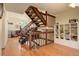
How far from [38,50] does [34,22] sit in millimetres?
492

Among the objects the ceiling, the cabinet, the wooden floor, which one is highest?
the ceiling

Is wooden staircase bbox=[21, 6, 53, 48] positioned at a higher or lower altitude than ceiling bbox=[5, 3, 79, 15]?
lower

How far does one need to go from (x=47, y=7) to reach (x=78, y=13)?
525 mm

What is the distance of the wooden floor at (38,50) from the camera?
171 centimetres

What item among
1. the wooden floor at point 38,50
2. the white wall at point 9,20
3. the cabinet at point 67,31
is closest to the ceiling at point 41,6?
the white wall at point 9,20

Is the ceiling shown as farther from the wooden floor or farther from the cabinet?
the wooden floor

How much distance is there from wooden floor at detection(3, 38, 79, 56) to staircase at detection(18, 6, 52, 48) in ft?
0.41

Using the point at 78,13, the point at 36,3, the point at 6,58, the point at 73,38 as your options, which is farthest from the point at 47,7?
the point at 6,58

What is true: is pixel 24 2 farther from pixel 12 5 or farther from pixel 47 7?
pixel 47 7

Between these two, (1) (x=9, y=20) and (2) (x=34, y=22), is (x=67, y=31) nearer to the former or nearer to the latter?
(2) (x=34, y=22)

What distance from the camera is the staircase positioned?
1791mm

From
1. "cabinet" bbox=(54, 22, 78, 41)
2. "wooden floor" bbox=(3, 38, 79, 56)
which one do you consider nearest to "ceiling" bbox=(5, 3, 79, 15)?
"cabinet" bbox=(54, 22, 78, 41)

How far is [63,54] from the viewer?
1.73m

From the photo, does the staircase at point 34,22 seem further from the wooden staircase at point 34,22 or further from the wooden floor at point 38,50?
the wooden floor at point 38,50
